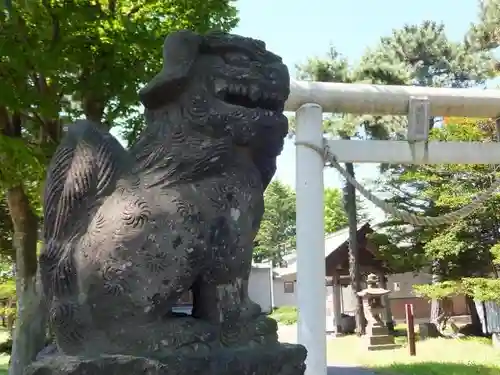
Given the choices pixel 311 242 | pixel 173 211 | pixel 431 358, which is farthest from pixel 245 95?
pixel 431 358

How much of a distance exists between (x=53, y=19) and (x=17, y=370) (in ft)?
14.5

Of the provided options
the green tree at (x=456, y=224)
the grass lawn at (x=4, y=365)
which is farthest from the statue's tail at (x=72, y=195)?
the green tree at (x=456, y=224)

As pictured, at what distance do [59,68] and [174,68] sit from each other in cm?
468

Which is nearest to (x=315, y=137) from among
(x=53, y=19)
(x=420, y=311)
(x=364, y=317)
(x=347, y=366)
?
(x=53, y=19)

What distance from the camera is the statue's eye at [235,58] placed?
252cm

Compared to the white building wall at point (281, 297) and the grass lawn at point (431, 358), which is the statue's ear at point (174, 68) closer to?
the grass lawn at point (431, 358)

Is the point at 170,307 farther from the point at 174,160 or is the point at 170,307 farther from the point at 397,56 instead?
the point at 397,56

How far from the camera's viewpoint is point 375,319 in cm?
1730

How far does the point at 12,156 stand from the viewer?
6.84 m

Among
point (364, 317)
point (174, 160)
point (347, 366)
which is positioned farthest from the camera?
point (364, 317)

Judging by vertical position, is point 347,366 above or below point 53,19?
below

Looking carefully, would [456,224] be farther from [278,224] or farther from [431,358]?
[278,224]

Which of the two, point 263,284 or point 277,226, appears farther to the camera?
point 277,226

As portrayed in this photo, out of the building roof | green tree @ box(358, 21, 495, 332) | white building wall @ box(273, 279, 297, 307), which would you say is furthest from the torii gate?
white building wall @ box(273, 279, 297, 307)
